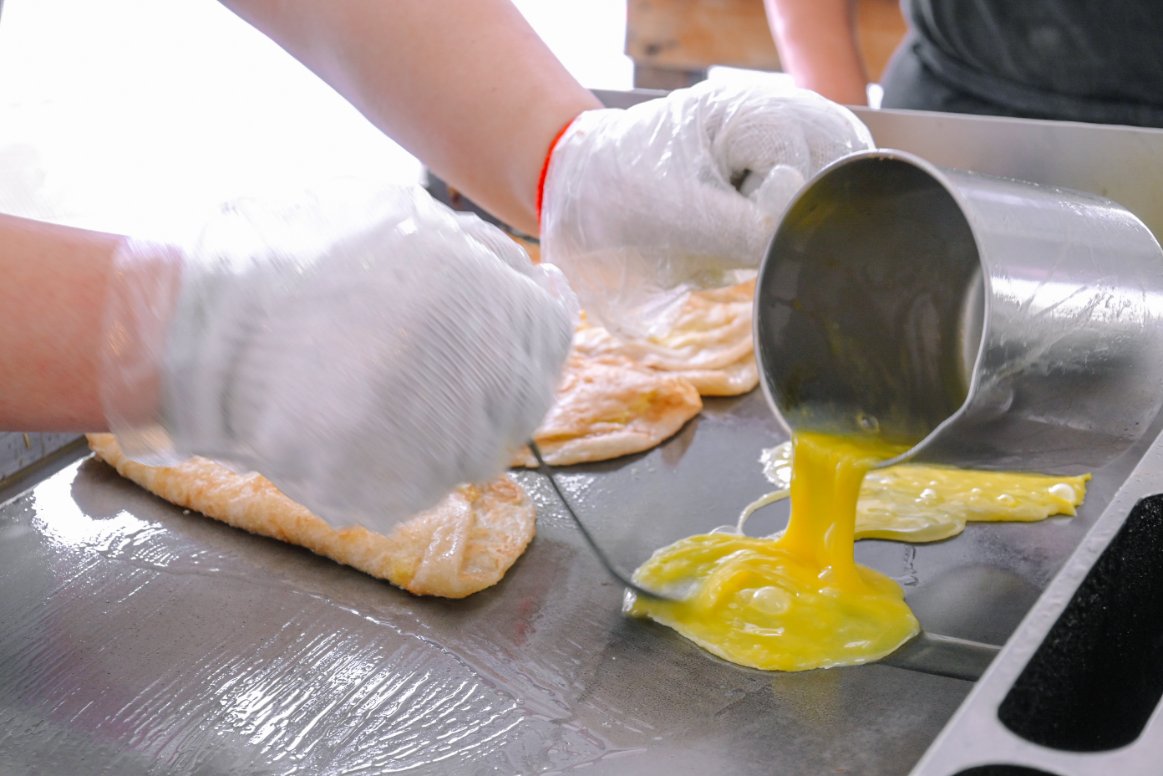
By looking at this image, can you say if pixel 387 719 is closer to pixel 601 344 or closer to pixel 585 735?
pixel 585 735

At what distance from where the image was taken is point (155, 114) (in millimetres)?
4168

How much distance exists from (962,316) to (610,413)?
69 centimetres

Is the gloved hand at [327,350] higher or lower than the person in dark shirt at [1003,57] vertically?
higher

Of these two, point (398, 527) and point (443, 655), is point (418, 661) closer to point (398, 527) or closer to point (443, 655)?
point (443, 655)

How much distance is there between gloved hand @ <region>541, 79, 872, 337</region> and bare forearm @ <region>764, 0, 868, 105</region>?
3.65 feet

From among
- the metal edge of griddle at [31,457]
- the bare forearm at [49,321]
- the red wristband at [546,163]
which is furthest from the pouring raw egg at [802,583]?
the metal edge of griddle at [31,457]

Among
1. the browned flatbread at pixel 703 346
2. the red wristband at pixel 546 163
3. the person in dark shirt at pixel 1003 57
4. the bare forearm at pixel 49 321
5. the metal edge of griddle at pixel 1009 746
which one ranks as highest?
the bare forearm at pixel 49 321

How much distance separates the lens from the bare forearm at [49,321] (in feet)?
3.18

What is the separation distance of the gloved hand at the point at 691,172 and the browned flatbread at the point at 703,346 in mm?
424

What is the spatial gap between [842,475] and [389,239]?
715mm

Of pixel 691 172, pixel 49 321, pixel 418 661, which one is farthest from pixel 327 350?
pixel 691 172

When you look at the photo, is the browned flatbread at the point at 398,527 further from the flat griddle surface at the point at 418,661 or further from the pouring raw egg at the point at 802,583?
the pouring raw egg at the point at 802,583

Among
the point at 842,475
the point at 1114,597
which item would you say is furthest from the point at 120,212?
the point at 1114,597

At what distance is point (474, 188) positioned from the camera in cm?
180
